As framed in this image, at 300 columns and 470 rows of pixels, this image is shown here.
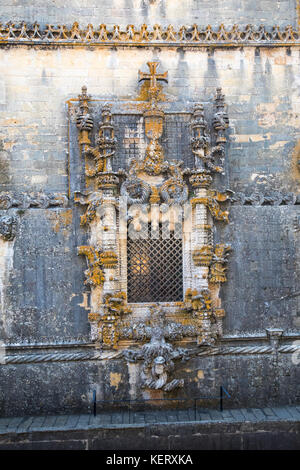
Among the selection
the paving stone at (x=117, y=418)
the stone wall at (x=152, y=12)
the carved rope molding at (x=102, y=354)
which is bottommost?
the paving stone at (x=117, y=418)

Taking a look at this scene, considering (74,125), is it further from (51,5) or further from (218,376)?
(218,376)

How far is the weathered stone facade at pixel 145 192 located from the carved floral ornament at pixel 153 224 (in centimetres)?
3

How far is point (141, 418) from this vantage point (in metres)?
8.34

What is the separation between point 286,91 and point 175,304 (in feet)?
15.5

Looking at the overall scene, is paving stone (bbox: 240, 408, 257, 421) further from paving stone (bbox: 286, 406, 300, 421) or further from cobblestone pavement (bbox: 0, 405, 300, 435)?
paving stone (bbox: 286, 406, 300, 421)

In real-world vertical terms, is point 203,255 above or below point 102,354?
above

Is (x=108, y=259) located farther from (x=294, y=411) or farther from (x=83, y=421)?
(x=294, y=411)

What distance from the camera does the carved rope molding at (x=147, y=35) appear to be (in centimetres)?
886

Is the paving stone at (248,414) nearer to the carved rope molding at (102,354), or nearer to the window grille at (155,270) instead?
the carved rope molding at (102,354)

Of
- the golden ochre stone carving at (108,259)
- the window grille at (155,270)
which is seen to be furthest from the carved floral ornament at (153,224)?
the window grille at (155,270)

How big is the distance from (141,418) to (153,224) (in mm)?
3496

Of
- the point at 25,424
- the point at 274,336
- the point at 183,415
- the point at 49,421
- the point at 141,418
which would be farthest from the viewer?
the point at 274,336

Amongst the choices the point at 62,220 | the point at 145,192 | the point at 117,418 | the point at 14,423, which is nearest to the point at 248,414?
the point at 117,418
